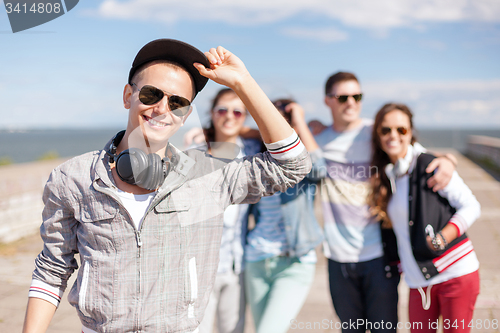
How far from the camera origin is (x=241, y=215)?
2896 mm

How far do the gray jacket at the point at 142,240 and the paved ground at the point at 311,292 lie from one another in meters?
2.80

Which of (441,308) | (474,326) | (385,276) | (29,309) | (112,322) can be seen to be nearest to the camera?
(112,322)

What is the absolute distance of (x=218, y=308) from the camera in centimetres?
287

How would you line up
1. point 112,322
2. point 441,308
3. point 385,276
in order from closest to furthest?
point 112,322, point 441,308, point 385,276

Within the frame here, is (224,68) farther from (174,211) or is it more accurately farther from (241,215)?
(241,215)

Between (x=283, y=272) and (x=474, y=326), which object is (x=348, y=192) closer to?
(x=283, y=272)

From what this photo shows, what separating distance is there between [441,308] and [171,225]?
6.90 feet

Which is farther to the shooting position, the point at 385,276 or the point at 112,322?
the point at 385,276

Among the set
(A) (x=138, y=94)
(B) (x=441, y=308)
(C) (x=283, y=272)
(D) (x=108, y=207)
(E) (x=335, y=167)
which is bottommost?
(B) (x=441, y=308)

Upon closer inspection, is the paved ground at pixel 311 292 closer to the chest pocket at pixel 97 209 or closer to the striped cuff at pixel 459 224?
the striped cuff at pixel 459 224

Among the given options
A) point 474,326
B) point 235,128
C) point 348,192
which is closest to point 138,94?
point 235,128

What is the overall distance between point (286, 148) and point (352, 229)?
62.1 inches

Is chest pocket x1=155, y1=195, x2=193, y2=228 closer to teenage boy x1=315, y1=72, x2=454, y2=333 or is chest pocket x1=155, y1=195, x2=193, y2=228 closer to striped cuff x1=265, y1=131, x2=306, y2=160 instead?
striped cuff x1=265, y1=131, x2=306, y2=160

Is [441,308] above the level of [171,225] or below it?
below
